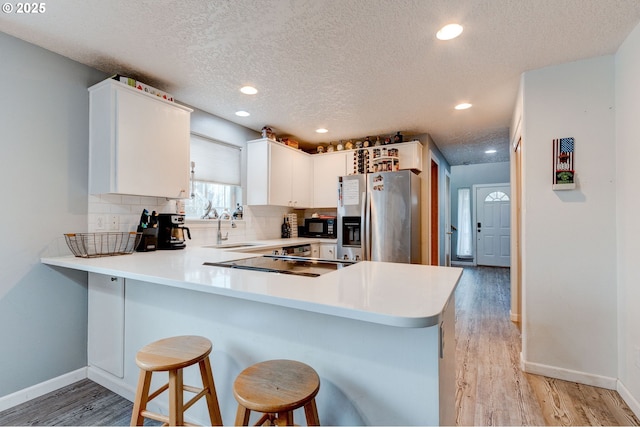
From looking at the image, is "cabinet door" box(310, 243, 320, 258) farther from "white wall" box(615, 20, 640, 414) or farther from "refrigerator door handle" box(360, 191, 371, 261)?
"white wall" box(615, 20, 640, 414)

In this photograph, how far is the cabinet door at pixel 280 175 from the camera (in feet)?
12.3

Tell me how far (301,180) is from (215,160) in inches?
51.9

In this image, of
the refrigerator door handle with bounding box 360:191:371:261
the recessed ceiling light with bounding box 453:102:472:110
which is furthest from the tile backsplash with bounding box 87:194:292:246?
the recessed ceiling light with bounding box 453:102:472:110

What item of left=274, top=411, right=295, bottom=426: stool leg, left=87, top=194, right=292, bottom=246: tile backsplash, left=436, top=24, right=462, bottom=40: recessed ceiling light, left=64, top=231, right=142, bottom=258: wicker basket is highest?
left=436, top=24, right=462, bottom=40: recessed ceiling light

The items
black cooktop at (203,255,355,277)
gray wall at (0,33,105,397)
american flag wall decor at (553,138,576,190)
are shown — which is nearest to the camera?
black cooktop at (203,255,355,277)

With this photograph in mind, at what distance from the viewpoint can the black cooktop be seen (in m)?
1.57

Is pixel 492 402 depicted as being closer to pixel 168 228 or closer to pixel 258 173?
pixel 168 228

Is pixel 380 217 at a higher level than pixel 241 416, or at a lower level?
higher

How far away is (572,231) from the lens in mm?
2170

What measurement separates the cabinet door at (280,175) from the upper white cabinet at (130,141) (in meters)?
1.33

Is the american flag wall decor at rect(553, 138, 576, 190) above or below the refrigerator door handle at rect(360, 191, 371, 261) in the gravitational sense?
above

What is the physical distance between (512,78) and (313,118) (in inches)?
76.1

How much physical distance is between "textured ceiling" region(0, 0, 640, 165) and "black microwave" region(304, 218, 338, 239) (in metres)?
1.82

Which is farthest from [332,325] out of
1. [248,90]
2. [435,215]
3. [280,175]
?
[435,215]
